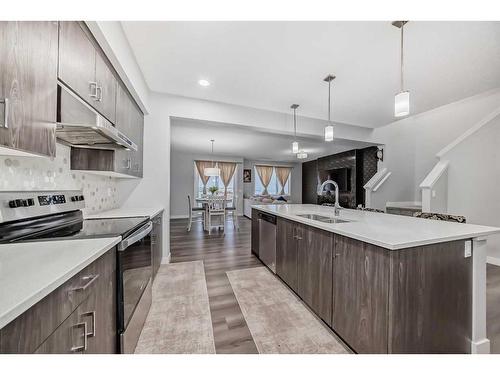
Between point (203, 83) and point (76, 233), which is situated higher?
point (203, 83)

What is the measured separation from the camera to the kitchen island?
115 centimetres

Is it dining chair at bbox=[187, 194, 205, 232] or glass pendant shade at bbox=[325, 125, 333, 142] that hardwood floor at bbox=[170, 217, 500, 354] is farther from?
glass pendant shade at bbox=[325, 125, 333, 142]

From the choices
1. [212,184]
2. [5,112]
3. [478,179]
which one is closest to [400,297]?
[5,112]

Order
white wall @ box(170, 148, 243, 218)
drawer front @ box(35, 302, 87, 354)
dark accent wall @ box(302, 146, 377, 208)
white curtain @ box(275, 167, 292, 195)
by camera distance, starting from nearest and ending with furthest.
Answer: drawer front @ box(35, 302, 87, 354) < dark accent wall @ box(302, 146, 377, 208) < white wall @ box(170, 148, 243, 218) < white curtain @ box(275, 167, 292, 195)

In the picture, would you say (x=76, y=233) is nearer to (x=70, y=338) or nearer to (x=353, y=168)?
(x=70, y=338)

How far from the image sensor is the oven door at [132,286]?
1214 mm

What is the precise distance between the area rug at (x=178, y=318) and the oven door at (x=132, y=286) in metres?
0.11

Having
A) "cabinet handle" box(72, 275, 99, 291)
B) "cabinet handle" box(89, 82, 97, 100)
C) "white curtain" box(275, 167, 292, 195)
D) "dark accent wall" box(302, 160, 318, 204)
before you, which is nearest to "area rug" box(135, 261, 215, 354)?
"cabinet handle" box(72, 275, 99, 291)

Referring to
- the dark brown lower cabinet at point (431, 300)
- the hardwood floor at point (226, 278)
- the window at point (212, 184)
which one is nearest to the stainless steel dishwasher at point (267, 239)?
the hardwood floor at point (226, 278)

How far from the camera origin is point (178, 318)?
180 cm

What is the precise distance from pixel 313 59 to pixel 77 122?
2.27m

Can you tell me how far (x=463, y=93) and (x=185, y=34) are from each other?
13.1 ft

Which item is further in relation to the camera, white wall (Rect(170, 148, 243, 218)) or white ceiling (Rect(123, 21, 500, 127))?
white wall (Rect(170, 148, 243, 218))

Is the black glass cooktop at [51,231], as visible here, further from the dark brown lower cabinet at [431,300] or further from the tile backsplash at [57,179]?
the dark brown lower cabinet at [431,300]
